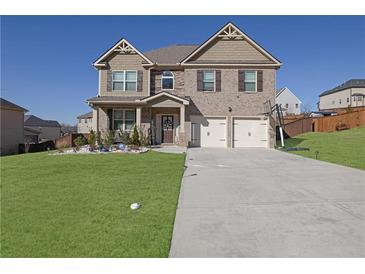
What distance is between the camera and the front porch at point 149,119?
65.3 ft

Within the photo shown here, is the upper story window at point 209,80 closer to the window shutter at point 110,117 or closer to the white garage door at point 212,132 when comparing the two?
the white garage door at point 212,132

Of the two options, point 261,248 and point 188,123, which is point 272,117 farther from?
point 261,248

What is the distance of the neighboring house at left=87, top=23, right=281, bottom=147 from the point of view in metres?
20.6

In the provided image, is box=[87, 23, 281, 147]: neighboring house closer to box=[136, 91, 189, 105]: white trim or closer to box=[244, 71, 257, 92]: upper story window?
box=[244, 71, 257, 92]: upper story window

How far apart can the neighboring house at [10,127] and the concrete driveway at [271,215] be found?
22.2m

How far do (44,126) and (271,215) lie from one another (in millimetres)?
69373

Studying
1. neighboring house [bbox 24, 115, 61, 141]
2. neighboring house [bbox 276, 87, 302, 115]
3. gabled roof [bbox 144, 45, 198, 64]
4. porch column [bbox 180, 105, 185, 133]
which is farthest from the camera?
neighboring house [bbox 24, 115, 61, 141]

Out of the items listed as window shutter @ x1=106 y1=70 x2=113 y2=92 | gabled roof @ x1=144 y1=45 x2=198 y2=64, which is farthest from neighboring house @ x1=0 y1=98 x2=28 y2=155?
gabled roof @ x1=144 y1=45 x2=198 y2=64

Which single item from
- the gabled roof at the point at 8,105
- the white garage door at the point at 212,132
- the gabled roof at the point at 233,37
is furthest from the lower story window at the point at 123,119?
the gabled roof at the point at 8,105

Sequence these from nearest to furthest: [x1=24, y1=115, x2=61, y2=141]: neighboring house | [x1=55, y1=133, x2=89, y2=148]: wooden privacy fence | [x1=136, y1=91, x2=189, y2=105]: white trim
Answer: [x1=136, y1=91, x2=189, y2=105]: white trim, [x1=55, y1=133, x2=89, y2=148]: wooden privacy fence, [x1=24, y1=115, x2=61, y2=141]: neighboring house

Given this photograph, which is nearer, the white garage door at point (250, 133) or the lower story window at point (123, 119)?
the white garage door at point (250, 133)

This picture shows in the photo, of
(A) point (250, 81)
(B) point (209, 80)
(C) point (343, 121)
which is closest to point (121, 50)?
(B) point (209, 80)

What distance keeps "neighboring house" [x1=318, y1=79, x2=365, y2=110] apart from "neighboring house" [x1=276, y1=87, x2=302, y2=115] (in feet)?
29.7

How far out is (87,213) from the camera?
5574mm
